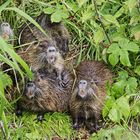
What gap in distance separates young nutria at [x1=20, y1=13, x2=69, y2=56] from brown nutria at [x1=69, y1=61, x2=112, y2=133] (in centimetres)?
31

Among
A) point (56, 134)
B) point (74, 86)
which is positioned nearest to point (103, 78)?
point (74, 86)

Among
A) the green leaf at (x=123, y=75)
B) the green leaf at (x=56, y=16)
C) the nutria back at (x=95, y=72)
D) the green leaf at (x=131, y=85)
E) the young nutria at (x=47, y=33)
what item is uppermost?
the green leaf at (x=56, y=16)

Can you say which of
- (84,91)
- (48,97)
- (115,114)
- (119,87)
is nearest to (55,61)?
(48,97)

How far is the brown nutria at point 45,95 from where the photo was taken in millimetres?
4367

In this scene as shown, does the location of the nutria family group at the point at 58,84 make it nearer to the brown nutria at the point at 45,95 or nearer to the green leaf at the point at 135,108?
the brown nutria at the point at 45,95

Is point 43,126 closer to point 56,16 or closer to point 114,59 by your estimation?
point 114,59

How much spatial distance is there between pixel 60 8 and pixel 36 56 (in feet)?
1.64

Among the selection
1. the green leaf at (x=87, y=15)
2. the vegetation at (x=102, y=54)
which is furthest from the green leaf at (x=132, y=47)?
Answer: the green leaf at (x=87, y=15)

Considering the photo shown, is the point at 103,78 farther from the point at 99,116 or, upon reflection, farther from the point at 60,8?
the point at 60,8

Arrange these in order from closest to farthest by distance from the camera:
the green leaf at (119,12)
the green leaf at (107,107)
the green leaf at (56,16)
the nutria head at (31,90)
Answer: the green leaf at (107,107), the nutria head at (31,90), the green leaf at (119,12), the green leaf at (56,16)

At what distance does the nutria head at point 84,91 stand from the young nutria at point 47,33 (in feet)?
2.01

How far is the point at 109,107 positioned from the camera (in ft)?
13.5

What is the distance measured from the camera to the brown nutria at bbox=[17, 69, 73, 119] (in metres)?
4.37

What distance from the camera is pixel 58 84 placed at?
457 centimetres
